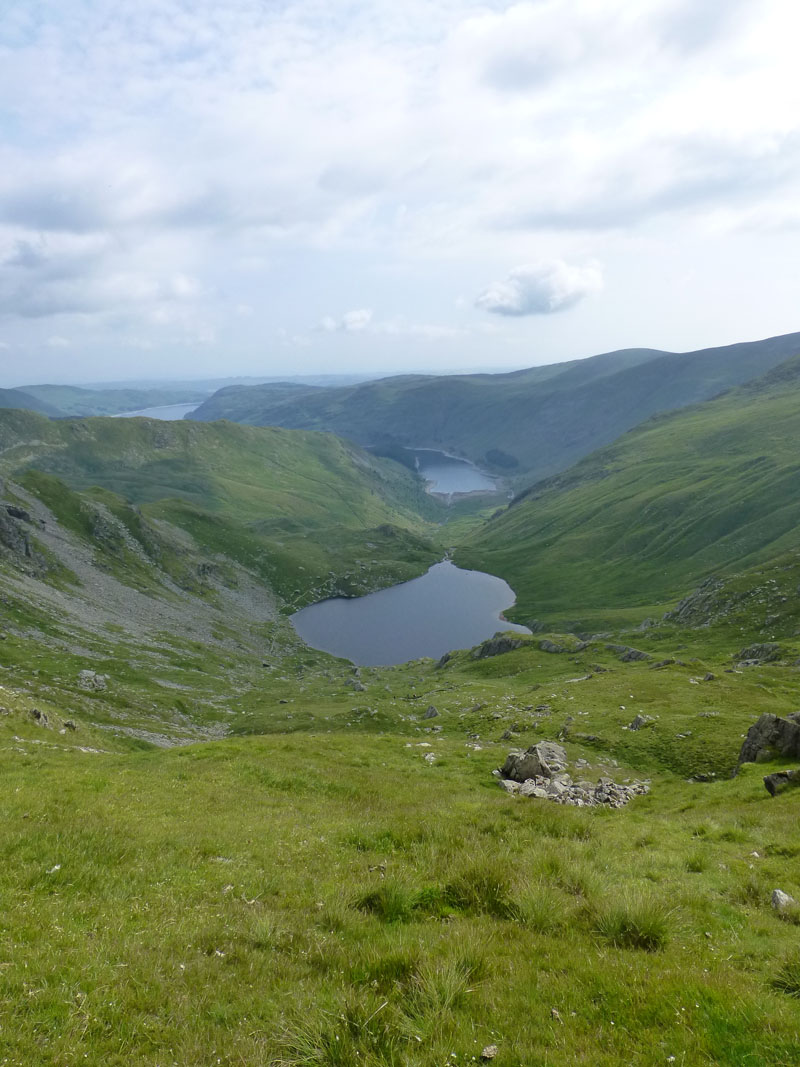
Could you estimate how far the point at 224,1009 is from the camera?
7.86m

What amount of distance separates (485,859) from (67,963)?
26.1 feet

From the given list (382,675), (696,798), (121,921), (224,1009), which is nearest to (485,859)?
(224,1009)

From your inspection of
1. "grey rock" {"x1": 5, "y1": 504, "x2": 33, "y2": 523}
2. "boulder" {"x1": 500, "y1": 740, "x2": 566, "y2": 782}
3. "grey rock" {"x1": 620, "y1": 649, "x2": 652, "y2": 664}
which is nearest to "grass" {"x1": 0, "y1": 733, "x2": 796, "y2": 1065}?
"boulder" {"x1": 500, "y1": 740, "x2": 566, "y2": 782}

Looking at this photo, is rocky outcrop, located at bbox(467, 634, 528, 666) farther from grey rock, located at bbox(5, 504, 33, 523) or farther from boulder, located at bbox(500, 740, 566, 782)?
grey rock, located at bbox(5, 504, 33, 523)

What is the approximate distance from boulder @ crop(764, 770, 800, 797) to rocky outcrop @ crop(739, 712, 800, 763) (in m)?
6.62

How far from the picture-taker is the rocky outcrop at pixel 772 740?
32062mm

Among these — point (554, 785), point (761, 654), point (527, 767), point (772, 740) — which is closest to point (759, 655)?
point (761, 654)

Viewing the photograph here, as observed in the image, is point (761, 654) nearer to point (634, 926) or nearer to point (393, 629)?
point (634, 926)

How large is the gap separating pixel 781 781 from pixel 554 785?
33.4 ft

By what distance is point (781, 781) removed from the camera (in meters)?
25.7

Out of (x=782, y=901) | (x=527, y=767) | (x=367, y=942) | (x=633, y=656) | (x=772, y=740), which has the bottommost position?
(x=633, y=656)

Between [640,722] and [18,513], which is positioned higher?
[18,513]

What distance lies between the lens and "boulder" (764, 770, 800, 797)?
2544cm

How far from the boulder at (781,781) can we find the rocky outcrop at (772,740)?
6621mm
